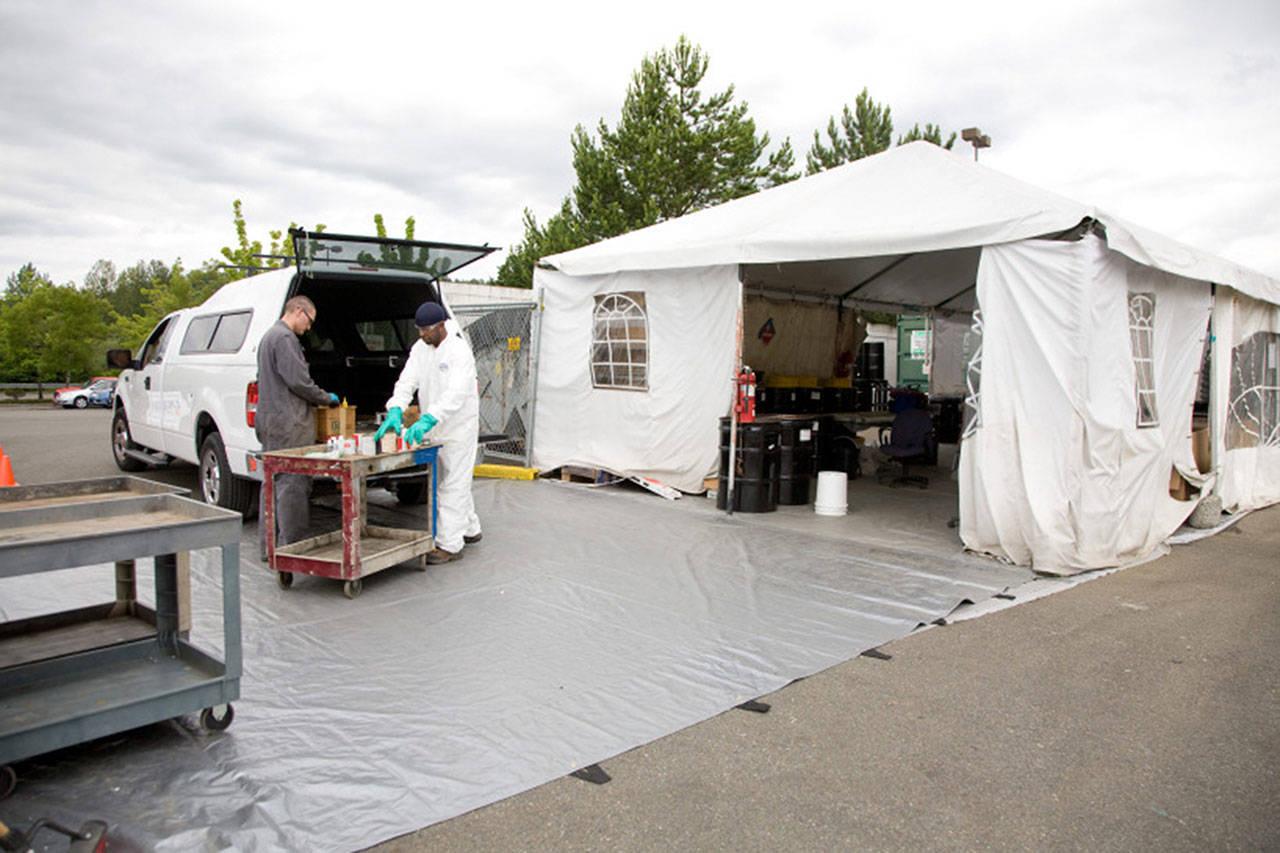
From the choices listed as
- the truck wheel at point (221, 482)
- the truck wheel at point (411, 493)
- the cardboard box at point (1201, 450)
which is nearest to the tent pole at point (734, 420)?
the truck wheel at point (411, 493)

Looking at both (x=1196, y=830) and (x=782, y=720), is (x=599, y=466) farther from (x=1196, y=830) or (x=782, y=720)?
(x=1196, y=830)

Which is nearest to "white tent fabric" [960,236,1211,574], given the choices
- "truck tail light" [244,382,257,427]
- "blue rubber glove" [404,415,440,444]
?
"blue rubber glove" [404,415,440,444]

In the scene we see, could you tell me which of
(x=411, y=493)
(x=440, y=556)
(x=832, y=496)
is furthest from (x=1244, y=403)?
(x=411, y=493)

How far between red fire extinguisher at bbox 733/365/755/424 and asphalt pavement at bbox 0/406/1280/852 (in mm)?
3520

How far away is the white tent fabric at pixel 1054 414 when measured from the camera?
582 centimetres

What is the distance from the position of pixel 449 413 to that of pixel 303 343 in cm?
202

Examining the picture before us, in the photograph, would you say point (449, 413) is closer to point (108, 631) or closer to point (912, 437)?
point (108, 631)

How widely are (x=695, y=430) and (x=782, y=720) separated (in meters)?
5.32

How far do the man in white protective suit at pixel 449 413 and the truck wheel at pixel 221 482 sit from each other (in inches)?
74.0

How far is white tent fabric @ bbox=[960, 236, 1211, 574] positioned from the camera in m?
5.82

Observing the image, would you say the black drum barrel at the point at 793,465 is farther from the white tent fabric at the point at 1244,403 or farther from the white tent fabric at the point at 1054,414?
the white tent fabric at the point at 1244,403

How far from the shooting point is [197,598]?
16.1 ft

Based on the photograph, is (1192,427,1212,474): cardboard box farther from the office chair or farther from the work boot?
the work boot

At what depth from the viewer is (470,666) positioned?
12.9 feet
